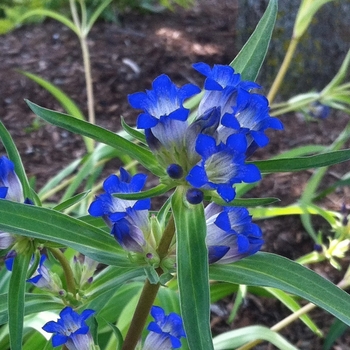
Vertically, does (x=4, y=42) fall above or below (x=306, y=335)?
above

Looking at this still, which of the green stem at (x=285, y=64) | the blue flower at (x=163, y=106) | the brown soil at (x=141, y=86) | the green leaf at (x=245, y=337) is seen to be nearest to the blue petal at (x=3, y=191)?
the blue flower at (x=163, y=106)

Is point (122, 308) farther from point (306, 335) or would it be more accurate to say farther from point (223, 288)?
point (306, 335)

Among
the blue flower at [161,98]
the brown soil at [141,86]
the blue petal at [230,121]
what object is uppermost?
the brown soil at [141,86]

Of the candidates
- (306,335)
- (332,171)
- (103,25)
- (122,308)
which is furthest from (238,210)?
(103,25)

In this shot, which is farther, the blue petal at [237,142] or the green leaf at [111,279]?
the green leaf at [111,279]

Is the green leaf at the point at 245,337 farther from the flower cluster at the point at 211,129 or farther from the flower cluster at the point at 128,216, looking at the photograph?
the flower cluster at the point at 211,129

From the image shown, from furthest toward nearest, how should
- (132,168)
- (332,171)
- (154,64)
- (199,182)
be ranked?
(154,64) → (332,171) → (132,168) → (199,182)

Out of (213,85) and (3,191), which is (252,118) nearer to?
(213,85)
